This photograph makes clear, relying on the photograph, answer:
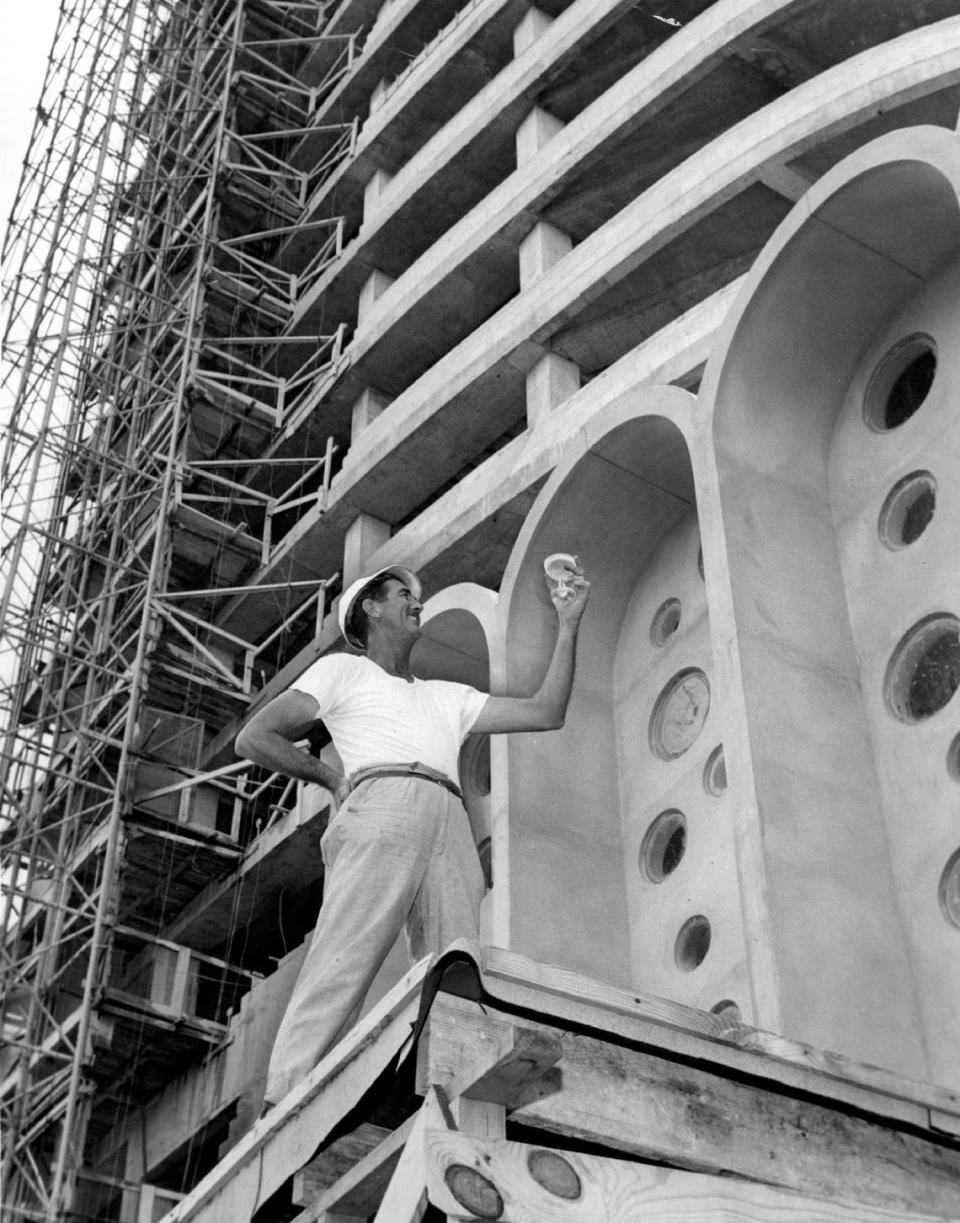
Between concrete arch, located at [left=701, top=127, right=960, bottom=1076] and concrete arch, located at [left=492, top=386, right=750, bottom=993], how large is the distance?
0.62 meters

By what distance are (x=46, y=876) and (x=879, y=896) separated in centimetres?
1337

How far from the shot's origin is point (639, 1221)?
14.4ft

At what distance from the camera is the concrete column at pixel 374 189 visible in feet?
81.3

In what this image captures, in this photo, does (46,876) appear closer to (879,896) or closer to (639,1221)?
(879,896)

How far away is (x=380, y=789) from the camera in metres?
6.95

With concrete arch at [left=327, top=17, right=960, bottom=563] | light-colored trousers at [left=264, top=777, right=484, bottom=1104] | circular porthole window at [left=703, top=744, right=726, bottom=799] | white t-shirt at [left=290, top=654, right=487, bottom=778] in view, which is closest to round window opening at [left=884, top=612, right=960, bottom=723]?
circular porthole window at [left=703, top=744, right=726, bottom=799]

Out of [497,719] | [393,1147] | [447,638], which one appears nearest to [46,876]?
[447,638]

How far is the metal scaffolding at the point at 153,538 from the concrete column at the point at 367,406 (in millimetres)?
743

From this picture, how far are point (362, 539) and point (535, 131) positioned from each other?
513 centimetres

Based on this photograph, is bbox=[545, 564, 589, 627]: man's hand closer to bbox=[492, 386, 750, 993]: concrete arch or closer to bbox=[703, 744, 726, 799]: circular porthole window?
bbox=[492, 386, 750, 993]: concrete arch

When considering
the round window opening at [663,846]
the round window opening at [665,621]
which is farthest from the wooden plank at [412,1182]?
the round window opening at [665,621]

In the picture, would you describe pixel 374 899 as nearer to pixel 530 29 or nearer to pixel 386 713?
pixel 386 713

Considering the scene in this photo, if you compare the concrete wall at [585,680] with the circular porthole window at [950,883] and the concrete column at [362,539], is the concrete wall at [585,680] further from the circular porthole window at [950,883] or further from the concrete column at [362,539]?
the concrete column at [362,539]

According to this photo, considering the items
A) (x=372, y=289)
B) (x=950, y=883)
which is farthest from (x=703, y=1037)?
(x=372, y=289)
